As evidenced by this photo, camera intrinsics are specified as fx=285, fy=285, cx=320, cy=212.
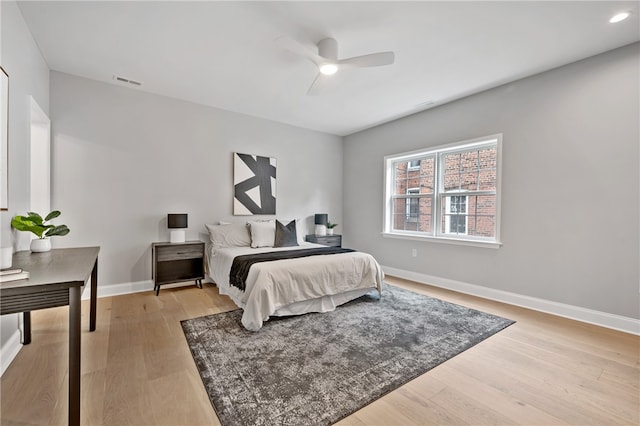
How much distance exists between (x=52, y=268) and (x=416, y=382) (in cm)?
242

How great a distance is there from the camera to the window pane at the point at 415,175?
4652mm

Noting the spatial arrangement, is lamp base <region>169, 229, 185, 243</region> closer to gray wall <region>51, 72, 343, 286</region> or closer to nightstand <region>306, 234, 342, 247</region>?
gray wall <region>51, 72, 343, 286</region>

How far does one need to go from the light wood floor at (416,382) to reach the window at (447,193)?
5.20 feet

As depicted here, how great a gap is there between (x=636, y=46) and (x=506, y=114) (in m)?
1.16

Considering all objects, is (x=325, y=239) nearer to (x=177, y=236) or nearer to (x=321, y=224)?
(x=321, y=224)

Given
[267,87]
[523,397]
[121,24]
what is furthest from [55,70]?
[523,397]

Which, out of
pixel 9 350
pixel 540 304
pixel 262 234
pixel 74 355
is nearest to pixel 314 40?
pixel 262 234

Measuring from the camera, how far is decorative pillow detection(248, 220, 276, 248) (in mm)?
4242

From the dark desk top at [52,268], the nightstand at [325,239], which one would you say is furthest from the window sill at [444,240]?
the dark desk top at [52,268]

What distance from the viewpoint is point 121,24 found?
8.27 feet

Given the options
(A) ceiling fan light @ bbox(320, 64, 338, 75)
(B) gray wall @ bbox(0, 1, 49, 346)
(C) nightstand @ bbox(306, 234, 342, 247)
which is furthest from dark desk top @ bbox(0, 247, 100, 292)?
(C) nightstand @ bbox(306, 234, 342, 247)

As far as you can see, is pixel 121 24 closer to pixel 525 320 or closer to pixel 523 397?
pixel 523 397

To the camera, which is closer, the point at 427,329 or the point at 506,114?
the point at 427,329

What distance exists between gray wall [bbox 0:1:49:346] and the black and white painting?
8.10 ft
